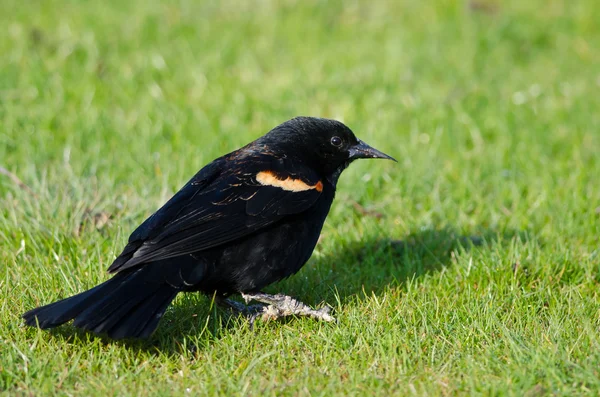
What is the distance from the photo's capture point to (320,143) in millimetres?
4855

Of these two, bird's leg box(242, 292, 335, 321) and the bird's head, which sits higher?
the bird's head

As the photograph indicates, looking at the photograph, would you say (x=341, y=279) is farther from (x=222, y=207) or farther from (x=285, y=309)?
(x=222, y=207)

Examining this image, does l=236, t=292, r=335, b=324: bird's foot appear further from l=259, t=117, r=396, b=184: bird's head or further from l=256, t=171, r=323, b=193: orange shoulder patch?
l=259, t=117, r=396, b=184: bird's head

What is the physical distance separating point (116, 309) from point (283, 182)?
1254 mm

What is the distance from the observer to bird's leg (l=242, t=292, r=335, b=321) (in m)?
4.21

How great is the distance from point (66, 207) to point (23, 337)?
5.12 feet

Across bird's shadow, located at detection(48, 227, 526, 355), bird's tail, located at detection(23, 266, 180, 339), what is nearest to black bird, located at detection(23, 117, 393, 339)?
bird's tail, located at detection(23, 266, 180, 339)

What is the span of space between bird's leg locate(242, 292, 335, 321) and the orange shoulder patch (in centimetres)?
62

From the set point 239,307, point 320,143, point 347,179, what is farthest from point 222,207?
point 347,179

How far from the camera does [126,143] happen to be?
672 centimetres

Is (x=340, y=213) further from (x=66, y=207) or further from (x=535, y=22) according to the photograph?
(x=535, y=22)

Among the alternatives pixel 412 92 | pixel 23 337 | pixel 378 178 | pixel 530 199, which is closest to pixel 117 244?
pixel 23 337

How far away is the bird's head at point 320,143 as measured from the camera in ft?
15.7

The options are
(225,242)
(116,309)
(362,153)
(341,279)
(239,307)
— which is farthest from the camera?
(362,153)
